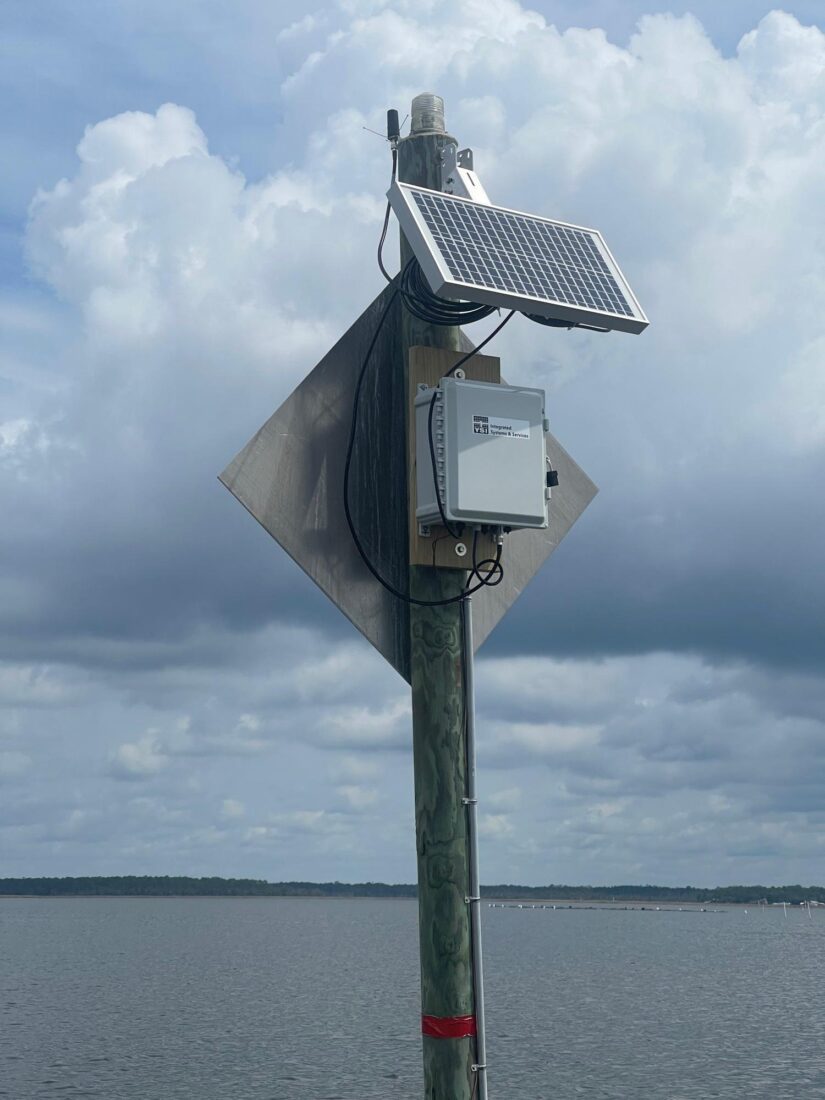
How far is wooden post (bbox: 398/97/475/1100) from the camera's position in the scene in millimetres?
6648

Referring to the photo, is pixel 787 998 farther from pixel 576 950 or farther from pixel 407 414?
pixel 407 414

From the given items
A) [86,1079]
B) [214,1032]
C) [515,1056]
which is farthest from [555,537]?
[214,1032]

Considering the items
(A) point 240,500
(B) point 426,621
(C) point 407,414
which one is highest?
(C) point 407,414

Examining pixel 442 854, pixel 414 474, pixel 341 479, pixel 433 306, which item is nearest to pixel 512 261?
pixel 433 306

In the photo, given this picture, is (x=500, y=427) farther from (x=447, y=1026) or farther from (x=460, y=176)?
(x=447, y=1026)

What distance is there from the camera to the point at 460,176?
7.32 meters

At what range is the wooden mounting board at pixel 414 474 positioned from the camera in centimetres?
701

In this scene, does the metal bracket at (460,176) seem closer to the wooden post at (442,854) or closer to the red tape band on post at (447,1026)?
the wooden post at (442,854)

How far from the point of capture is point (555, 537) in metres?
8.04

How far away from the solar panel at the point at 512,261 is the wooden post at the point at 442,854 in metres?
1.55

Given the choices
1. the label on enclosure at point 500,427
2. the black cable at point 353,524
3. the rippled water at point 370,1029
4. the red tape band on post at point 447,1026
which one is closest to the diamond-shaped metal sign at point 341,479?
the black cable at point 353,524

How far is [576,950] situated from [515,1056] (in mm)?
116477

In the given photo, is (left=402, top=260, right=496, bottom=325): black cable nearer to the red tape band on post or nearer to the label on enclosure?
the label on enclosure

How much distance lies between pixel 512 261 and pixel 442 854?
2.83 m
